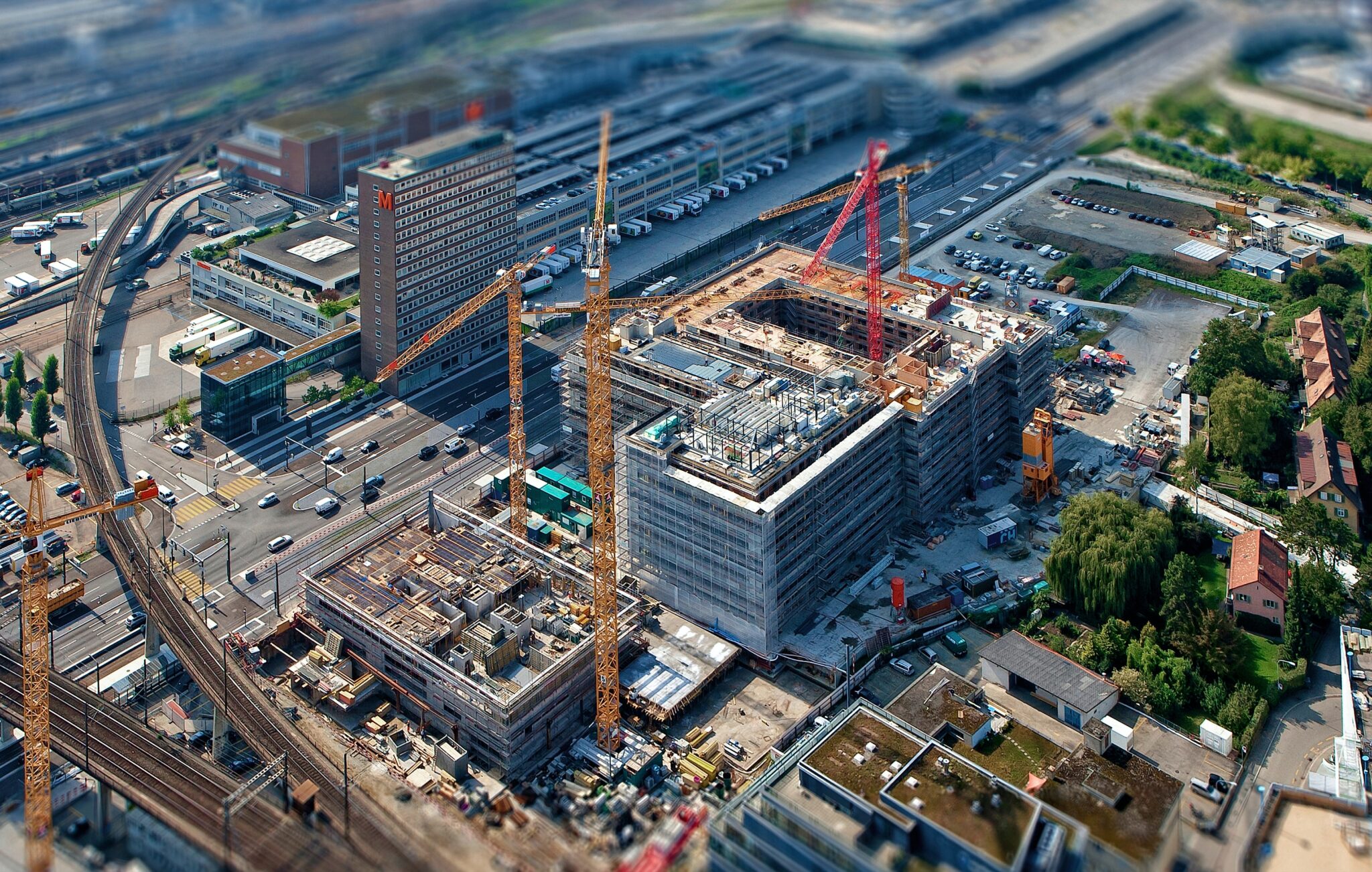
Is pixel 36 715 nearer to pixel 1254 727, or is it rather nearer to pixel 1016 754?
pixel 1016 754

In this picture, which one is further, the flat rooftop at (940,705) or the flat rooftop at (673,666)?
the flat rooftop at (673,666)

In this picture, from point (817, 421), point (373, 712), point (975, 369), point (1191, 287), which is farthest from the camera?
point (1191, 287)

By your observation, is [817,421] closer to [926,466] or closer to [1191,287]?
[926,466]

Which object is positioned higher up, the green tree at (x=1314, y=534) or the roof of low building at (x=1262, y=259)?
the roof of low building at (x=1262, y=259)

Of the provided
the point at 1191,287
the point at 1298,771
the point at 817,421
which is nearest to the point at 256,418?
the point at 817,421

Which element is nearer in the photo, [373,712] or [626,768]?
[626,768]

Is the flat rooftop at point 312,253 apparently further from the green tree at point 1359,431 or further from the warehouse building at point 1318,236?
the warehouse building at point 1318,236

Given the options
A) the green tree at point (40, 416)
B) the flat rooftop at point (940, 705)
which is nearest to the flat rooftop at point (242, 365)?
the green tree at point (40, 416)

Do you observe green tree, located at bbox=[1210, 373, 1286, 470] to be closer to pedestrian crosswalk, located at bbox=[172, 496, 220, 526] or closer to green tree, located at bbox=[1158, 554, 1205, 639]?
green tree, located at bbox=[1158, 554, 1205, 639]

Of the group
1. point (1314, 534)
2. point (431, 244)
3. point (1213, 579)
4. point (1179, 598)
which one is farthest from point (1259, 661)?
point (431, 244)
